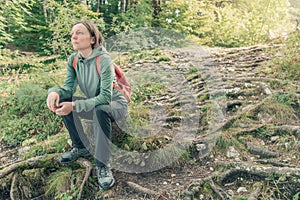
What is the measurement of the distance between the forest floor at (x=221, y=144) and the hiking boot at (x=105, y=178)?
8 cm

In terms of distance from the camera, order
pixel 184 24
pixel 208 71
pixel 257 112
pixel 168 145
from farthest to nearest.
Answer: pixel 184 24
pixel 208 71
pixel 257 112
pixel 168 145

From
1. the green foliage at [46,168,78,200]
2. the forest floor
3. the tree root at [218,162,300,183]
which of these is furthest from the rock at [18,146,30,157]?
the tree root at [218,162,300,183]

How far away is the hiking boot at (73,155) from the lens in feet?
10.5

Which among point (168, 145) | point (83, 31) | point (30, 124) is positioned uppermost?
point (83, 31)

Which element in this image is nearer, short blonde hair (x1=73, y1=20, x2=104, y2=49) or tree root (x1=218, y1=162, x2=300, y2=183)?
tree root (x1=218, y1=162, x2=300, y2=183)

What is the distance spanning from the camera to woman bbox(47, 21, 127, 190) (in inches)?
112

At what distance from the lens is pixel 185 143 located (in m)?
3.55

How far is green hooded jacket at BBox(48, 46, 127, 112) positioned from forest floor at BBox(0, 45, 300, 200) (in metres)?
0.80

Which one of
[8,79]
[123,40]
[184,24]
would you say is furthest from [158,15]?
[8,79]

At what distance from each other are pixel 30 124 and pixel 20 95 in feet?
2.59

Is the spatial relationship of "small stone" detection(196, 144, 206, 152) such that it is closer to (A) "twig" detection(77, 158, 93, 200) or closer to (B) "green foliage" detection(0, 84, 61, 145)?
(A) "twig" detection(77, 158, 93, 200)

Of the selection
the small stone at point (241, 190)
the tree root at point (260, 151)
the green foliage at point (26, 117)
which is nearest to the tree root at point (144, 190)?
the small stone at point (241, 190)

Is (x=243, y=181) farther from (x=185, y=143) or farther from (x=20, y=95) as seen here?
(x=20, y=95)

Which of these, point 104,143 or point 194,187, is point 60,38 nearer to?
point 104,143
